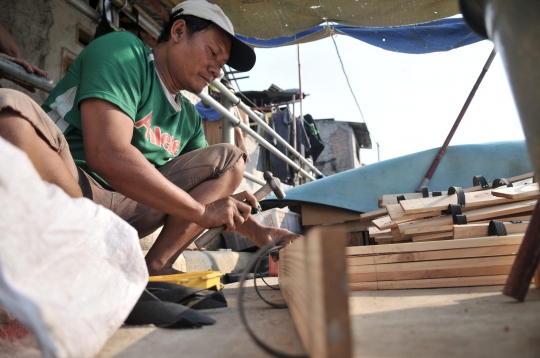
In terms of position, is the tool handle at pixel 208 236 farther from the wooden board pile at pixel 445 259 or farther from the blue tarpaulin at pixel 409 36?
the blue tarpaulin at pixel 409 36

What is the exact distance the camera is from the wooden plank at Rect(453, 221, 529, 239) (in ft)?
5.42

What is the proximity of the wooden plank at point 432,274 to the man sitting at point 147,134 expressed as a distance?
0.37 metres

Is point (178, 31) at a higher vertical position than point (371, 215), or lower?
higher

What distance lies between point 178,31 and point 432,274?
1646 millimetres

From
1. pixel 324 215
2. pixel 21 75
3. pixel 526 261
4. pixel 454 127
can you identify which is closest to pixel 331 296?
pixel 526 261

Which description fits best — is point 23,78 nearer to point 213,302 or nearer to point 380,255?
point 213,302

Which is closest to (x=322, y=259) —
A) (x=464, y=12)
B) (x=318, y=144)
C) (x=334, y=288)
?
(x=334, y=288)

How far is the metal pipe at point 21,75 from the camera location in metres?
1.91

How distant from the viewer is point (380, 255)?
163 centimetres

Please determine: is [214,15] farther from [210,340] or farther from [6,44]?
[210,340]

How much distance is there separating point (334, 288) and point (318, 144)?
10185 mm

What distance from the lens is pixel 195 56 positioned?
1.98 metres

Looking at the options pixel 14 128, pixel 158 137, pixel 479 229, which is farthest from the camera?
pixel 158 137

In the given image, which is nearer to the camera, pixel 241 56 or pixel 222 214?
pixel 222 214
